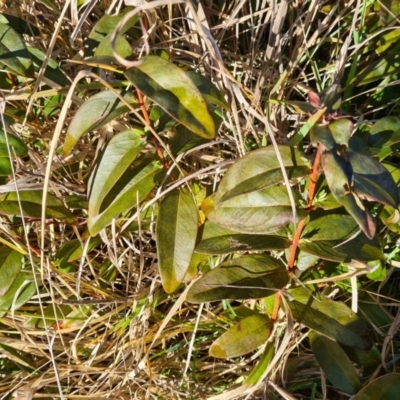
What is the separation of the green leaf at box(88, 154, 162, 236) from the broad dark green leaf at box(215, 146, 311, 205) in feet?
0.65

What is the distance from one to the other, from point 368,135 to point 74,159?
0.57 m

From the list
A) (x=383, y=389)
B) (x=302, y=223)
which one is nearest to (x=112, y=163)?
(x=302, y=223)

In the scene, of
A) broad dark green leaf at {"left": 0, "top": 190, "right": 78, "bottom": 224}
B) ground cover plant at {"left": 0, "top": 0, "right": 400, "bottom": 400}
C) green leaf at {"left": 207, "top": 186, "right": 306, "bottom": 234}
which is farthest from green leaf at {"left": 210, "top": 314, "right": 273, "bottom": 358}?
broad dark green leaf at {"left": 0, "top": 190, "right": 78, "bottom": 224}

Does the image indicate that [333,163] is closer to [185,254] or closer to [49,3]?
[185,254]

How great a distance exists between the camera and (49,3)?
1.05m

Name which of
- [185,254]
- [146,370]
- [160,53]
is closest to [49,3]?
[160,53]

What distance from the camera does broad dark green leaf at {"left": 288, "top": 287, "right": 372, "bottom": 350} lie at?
35.7 inches

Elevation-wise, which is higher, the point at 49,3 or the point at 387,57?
the point at 49,3

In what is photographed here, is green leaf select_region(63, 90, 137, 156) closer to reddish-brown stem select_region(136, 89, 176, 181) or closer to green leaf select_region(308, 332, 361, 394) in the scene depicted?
reddish-brown stem select_region(136, 89, 176, 181)

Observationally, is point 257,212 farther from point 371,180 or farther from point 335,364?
point 335,364

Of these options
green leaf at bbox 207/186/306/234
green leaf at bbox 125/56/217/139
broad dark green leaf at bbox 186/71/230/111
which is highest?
green leaf at bbox 125/56/217/139

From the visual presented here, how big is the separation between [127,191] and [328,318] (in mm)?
A: 389

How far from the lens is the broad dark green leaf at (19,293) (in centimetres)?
110

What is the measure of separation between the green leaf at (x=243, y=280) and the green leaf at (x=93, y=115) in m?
0.28
